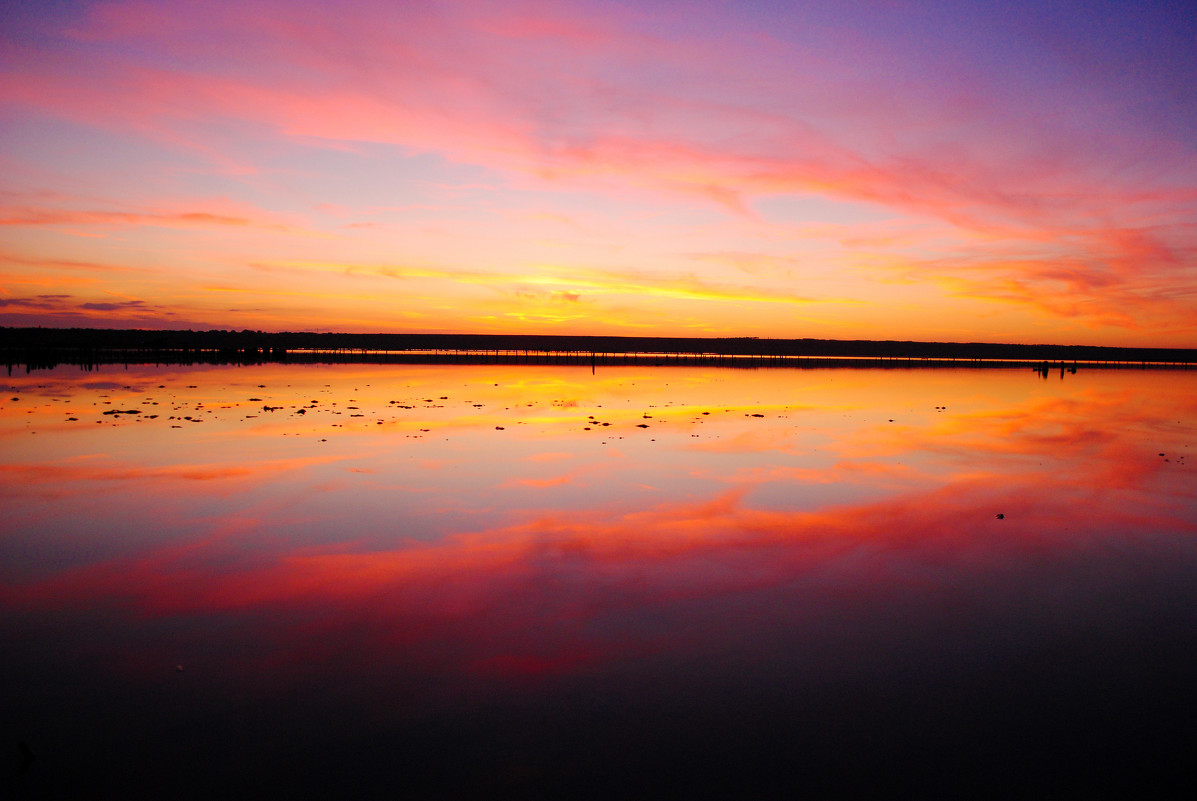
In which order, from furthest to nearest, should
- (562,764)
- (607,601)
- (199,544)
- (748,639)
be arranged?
(199,544), (607,601), (748,639), (562,764)

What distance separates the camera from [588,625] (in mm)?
8469

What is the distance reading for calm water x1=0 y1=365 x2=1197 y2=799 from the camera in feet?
19.5

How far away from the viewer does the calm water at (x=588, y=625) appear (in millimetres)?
5945

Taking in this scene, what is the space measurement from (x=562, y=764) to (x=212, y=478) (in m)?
13.5

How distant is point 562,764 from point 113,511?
454 inches

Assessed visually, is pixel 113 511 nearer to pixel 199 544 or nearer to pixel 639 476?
pixel 199 544

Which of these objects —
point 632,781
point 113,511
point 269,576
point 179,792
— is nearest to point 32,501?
point 113,511

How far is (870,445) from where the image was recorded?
22141mm

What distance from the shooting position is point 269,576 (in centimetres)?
996

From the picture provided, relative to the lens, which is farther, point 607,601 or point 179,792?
point 607,601

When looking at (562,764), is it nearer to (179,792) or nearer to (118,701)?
(179,792)

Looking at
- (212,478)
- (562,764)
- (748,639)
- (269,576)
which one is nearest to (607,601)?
(748,639)

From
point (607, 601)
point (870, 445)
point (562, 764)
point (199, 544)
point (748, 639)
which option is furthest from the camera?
point (870, 445)

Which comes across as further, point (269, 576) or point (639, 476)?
point (639, 476)
